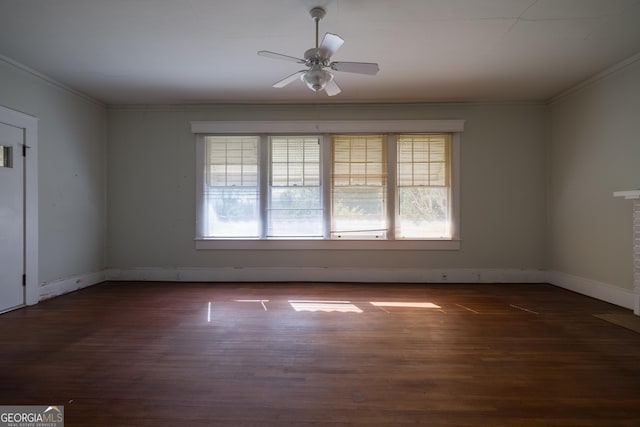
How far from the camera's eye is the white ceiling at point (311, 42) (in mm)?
2879

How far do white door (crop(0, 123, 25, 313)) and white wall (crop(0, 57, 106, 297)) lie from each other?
0.32 m

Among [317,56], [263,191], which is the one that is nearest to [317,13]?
[317,56]

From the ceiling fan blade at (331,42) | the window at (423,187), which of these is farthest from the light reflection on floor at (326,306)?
the ceiling fan blade at (331,42)

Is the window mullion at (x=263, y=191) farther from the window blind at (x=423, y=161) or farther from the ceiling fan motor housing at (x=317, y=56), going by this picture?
the ceiling fan motor housing at (x=317, y=56)

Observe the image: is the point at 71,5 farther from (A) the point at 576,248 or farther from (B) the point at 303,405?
(A) the point at 576,248

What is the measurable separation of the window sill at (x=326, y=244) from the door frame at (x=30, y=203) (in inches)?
78.9

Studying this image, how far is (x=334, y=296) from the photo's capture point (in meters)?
4.48

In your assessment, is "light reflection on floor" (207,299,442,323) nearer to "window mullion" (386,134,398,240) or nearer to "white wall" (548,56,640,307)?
"window mullion" (386,134,398,240)

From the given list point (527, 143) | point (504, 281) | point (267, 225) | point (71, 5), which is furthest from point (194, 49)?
point (504, 281)

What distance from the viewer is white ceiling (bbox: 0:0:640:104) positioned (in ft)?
9.45

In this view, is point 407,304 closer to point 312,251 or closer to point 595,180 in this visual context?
point 312,251

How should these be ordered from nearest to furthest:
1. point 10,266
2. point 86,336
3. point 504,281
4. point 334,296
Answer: point 86,336, point 10,266, point 334,296, point 504,281

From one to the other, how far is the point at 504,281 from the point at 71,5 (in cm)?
624

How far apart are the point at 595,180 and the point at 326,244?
3.75m
